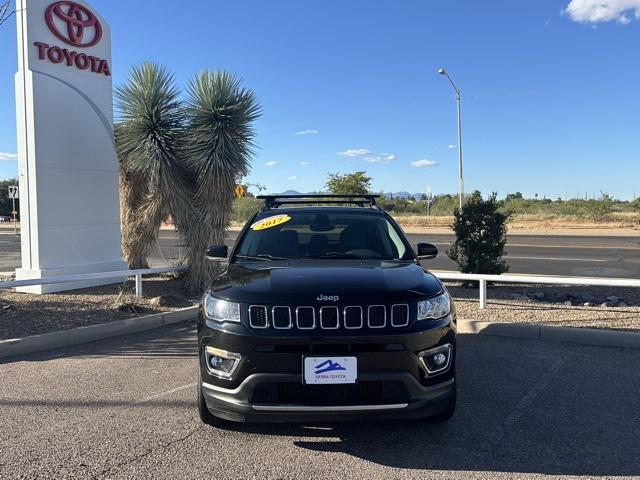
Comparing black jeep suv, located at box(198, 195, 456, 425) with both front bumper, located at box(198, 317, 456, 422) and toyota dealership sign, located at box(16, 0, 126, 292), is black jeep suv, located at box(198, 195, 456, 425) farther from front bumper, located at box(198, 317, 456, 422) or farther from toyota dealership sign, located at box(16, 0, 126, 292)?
toyota dealership sign, located at box(16, 0, 126, 292)

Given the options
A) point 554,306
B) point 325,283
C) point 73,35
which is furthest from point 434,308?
point 73,35

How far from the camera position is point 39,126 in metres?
9.66

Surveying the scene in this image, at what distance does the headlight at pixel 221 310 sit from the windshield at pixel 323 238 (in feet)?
3.42

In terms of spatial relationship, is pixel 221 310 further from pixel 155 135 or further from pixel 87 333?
pixel 155 135

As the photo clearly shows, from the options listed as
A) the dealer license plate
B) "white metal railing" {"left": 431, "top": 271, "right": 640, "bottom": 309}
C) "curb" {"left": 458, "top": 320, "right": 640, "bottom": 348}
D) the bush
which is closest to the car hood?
the dealer license plate

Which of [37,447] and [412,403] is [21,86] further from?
[412,403]

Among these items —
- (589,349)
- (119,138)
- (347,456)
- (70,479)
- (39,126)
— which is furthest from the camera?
(119,138)

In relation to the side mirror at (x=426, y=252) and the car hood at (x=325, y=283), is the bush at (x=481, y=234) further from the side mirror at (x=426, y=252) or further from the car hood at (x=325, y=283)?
the car hood at (x=325, y=283)

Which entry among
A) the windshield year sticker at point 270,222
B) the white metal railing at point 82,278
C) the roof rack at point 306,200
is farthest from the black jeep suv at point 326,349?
the white metal railing at point 82,278

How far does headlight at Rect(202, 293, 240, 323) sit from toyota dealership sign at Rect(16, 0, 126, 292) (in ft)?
22.4

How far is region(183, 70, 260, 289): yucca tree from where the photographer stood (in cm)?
987

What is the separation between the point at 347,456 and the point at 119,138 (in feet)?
29.0

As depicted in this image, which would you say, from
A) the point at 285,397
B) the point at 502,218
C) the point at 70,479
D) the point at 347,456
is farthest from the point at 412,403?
the point at 502,218

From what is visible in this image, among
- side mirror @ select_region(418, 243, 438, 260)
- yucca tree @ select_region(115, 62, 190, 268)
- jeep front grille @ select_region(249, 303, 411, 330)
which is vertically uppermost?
yucca tree @ select_region(115, 62, 190, 268)
